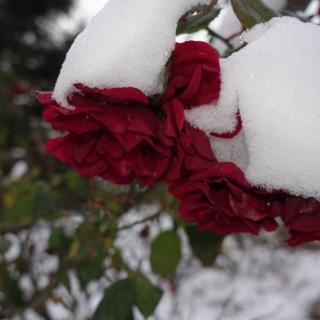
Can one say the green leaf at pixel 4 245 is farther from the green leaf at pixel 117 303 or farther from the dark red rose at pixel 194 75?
the dark red rose at pixel 194 75

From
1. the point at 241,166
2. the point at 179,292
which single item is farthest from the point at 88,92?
the point at 179,292

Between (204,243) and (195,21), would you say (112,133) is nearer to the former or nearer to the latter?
(195,21)

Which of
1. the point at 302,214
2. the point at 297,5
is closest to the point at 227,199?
the point at 302,214

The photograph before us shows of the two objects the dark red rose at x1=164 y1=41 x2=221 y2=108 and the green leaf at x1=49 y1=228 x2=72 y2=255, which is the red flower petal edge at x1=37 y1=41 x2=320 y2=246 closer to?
the dark red rose at x1=164 y1=41 x2=221 y2=108

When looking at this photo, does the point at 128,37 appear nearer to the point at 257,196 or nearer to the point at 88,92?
the point at 88,92

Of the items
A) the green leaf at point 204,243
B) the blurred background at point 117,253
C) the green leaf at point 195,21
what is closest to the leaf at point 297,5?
the blurred background at point 117,253

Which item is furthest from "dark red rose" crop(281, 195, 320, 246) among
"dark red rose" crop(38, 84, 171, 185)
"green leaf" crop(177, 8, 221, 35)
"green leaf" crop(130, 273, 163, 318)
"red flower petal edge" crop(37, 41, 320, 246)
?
"green leaf" crop(130, 273, 163, 318)
